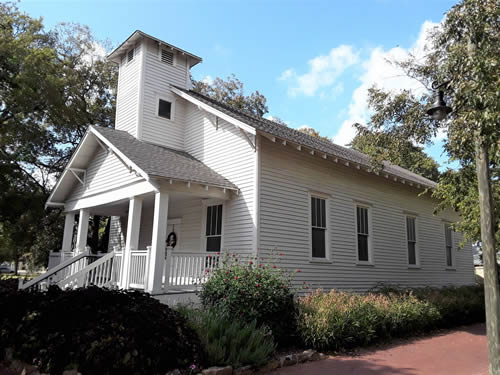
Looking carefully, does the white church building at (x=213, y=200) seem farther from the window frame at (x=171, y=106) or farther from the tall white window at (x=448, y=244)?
the tall white window at (x=448, y=244)

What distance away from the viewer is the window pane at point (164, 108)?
50.4 ft

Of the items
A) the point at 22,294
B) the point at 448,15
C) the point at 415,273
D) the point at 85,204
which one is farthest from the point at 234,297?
the point at 415,273

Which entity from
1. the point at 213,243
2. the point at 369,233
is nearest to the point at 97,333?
the point at 213,243

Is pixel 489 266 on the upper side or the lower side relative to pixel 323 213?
lower

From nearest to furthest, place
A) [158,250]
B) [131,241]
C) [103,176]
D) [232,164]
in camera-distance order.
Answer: [158,250] < [131,241] < [232,164] < [103,176]

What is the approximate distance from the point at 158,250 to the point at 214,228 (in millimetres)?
2815

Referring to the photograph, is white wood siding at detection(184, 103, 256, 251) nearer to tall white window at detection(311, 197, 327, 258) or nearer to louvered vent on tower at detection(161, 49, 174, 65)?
tall white window at detection(311, 197, 327, 258)

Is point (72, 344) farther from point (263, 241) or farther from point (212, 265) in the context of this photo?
point (263, 241)

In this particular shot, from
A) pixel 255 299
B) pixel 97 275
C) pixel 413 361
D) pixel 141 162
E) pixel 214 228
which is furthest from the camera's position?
pixel 214 228

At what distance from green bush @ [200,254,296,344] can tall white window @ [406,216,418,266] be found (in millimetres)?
9713

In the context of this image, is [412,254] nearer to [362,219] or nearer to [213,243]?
[362,219]

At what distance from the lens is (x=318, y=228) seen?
12953 mm

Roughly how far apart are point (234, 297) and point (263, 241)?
2.95 m

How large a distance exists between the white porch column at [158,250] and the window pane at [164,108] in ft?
19.1
